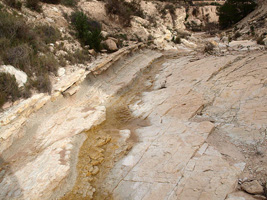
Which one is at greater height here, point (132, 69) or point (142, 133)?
point (132, 69)

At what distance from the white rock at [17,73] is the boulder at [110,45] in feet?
18.3

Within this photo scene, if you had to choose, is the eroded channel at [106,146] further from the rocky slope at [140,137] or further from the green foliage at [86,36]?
the green foliage at [86,36]

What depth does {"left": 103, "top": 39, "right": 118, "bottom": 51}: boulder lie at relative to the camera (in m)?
10.5

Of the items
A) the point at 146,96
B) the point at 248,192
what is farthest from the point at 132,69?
the point at 248,192

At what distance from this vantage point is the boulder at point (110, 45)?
10.5m

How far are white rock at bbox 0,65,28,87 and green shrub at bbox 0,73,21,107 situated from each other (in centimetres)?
24

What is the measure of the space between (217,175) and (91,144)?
3360 millimetres

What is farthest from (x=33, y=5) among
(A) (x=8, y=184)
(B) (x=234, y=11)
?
(B) (x=234, y=11)

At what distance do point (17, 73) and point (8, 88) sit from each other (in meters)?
0.83

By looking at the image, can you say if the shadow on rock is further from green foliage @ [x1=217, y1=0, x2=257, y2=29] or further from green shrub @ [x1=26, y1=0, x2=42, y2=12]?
green foliage @ [x1=217, y1=0, x2=257, y2=29]

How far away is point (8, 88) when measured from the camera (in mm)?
5039

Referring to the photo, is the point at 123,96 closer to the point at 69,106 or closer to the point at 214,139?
the point at 69,106

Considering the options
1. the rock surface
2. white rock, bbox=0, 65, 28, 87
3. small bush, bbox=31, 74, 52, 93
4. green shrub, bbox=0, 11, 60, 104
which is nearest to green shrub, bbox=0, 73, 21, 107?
green shrub, bbox=0, 11, 60, 104

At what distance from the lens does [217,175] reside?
11.6 ft
